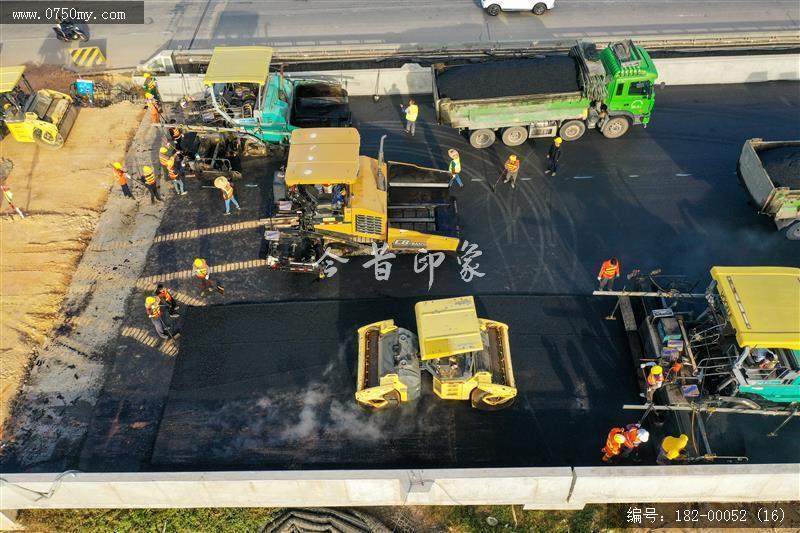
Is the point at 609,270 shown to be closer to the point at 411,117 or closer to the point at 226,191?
the point at 411,117

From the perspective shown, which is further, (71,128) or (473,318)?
(71,128)

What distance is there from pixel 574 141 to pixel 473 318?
919 centimetres

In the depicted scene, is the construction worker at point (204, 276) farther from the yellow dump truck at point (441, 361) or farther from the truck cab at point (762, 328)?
the truck cab at point (762, 328)

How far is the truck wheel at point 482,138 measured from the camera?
18.7 metres

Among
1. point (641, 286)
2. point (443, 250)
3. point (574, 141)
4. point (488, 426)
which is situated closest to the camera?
point (488, 426)

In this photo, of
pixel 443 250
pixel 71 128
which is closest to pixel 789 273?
pixel 443 250

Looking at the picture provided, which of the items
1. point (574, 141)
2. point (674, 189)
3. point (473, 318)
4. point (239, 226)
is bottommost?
point (473, 318)

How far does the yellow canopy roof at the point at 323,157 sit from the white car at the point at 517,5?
11714 millimetres

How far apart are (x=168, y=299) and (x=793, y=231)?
1596 centimetres

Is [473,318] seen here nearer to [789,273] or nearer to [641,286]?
[641,286]

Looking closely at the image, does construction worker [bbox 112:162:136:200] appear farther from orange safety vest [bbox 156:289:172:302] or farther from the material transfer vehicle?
orange safety vest [bbox 156:289:172:302]

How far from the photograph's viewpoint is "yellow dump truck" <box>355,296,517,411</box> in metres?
12.6

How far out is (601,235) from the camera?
16875 mm

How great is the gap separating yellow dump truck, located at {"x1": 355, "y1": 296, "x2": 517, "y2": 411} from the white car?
51.6 feet
